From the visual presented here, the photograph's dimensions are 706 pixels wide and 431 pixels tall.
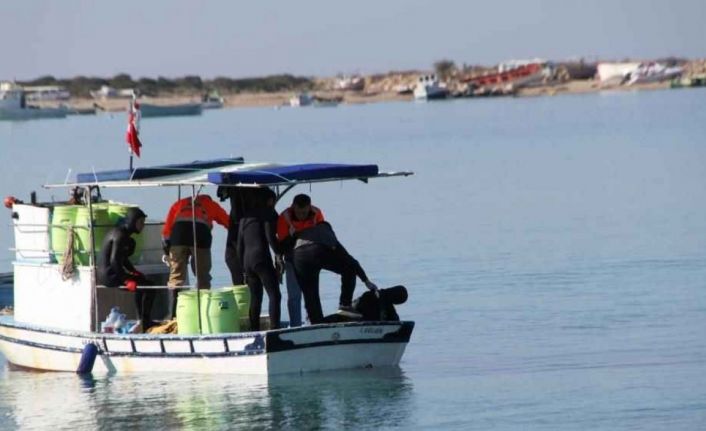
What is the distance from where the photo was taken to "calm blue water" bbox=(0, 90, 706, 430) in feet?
61.5

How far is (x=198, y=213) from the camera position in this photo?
20.5 m

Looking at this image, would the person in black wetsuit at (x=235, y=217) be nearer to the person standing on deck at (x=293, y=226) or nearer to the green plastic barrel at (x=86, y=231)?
the person standing on deck at (x=293, y=226)

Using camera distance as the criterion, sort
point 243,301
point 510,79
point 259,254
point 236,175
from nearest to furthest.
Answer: point 236,175, point 259,254, point 243,301, point 510,79

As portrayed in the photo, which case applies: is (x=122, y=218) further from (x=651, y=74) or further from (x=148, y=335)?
(x=651, y=74)

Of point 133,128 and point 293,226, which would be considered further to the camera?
point 133,128

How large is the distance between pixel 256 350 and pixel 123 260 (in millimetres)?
2024

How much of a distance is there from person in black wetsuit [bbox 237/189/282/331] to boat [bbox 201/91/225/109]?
146m

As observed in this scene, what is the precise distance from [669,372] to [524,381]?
1590 millimetres

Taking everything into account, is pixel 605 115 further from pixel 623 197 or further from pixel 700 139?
pixel 623 197

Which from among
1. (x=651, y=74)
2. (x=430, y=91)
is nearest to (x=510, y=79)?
(x=651, y=74)

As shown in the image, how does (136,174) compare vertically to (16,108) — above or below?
above

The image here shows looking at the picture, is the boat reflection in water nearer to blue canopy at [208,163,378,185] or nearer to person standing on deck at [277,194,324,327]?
person standing on deck at [277,194,324,327]

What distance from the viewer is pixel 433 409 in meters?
18.8

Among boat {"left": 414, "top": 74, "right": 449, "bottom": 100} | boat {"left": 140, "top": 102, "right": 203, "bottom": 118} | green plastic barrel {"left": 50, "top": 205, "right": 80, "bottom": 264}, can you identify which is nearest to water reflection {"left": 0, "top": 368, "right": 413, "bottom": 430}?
green plastic barrel {"left": 50, "top": 205, "right": 80, "bottom": 264}
